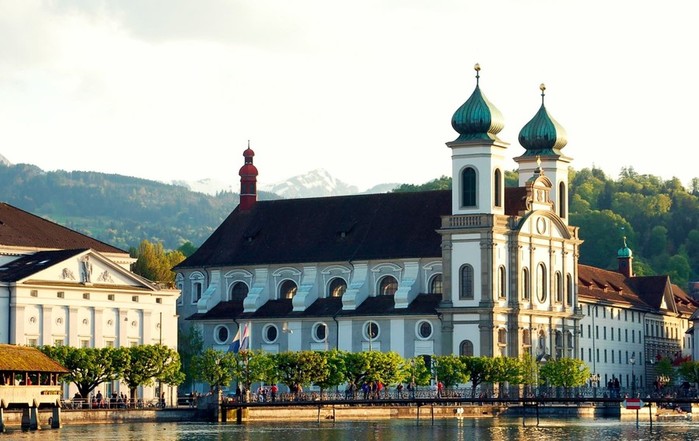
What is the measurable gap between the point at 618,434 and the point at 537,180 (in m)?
40.1

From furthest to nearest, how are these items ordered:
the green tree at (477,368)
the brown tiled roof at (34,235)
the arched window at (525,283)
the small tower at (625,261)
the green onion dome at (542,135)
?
the small tower at (625,261)
the green onion dome at (542,135)
the arched window at (525,283)
the brown tiled roof at (34,235)
the green tree at (477,368)

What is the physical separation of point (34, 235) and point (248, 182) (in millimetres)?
32107

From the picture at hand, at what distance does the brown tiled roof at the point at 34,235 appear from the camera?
12319cm

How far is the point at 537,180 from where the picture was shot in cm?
13575

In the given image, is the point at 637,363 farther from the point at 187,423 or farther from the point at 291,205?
the point at 187,423

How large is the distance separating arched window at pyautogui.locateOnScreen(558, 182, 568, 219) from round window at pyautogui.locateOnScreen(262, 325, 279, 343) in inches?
870

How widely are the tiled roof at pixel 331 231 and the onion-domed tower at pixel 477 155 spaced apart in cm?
437

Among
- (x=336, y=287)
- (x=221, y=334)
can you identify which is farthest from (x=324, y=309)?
(x=221, y=334)

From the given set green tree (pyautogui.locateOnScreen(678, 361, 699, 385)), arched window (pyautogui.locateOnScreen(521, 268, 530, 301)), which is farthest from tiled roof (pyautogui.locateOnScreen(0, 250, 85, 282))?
green tree (pyautogui.locateOnScreen(678, 361, 699, 385))

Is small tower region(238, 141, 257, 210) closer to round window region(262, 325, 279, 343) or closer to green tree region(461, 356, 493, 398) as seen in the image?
round window region(262, 325, 279, 343)

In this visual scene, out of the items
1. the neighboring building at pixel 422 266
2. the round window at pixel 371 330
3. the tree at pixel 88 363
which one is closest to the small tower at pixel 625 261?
the neighboring building at pixel 422 266

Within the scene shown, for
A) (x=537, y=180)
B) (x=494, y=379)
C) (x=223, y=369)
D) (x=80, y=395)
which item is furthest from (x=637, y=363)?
(x=80, y=395)

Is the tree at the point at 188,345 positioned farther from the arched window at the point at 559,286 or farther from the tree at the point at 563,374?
the tree at the point at 563,374

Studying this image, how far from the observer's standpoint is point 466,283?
131m
